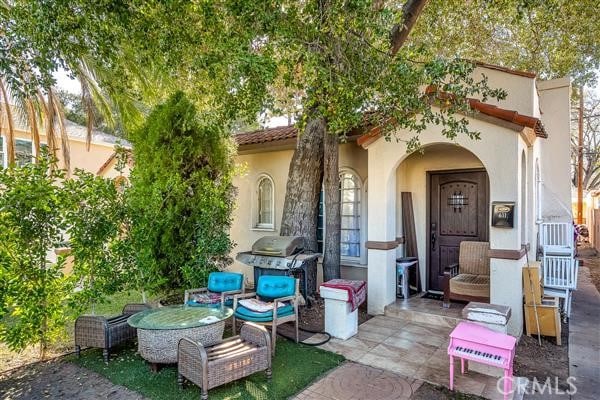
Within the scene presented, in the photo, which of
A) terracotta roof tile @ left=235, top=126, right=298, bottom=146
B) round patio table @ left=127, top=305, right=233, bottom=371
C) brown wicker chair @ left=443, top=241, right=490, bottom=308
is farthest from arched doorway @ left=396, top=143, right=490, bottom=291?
round patio table @ left=127, top=305, right=233, bottom=371

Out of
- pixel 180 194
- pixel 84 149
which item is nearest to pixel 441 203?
pixel 180 194

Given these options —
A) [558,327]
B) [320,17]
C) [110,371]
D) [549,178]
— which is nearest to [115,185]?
[110,371]

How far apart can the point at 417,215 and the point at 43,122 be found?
926 cm

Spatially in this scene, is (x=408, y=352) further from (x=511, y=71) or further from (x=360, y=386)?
(x=511, y=71)

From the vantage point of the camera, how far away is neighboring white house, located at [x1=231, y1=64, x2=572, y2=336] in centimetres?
580

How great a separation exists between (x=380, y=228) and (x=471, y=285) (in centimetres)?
193

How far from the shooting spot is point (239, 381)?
443 centimetres

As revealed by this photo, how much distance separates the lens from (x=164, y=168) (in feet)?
23.7

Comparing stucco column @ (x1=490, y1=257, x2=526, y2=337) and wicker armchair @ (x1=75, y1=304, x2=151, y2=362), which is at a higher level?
stucco column @ (x1=490, y1=257, x2=526, y2=337)

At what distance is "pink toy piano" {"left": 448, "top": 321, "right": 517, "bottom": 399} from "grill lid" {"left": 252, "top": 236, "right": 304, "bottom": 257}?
3518 mm

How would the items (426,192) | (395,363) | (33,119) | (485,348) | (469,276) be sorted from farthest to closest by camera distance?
(426,192)
(33,119)
(469,276)
(395,363)
(485,348)

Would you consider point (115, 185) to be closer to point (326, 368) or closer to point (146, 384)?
point (146, 384)

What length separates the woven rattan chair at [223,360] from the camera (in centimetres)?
391

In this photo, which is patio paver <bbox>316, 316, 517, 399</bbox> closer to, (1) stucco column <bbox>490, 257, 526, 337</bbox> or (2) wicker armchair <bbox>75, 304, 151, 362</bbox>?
(1) stucco column <bbox>490, 257, 526, 337</bbox>
